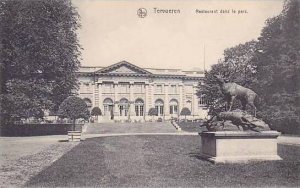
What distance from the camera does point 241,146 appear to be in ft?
38.1

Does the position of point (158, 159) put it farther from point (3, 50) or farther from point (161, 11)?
point (3, 50)

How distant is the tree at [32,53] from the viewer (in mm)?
26594

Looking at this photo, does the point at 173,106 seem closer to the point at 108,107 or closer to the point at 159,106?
the point at 159,106

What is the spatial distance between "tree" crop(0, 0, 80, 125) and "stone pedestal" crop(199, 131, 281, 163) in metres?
18.8

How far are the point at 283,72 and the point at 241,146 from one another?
61.8ft

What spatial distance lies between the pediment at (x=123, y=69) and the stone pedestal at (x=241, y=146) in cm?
4984

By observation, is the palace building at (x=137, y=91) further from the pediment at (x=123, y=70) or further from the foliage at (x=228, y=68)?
the foliage at (x=228, y=68)

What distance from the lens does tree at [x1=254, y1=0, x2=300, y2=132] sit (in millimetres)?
28570

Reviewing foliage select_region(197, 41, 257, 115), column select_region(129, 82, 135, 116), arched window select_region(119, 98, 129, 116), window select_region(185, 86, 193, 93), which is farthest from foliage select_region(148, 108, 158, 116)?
foliage select_region(197, 41, 257, 115)

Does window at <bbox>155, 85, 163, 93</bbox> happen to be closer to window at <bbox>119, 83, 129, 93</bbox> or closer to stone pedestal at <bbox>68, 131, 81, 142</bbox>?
window at <bbox>119, 83, 129, 93</bbox>

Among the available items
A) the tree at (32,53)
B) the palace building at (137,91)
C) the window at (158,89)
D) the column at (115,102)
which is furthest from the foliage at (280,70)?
the window at (158,89)

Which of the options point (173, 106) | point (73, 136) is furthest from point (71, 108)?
point (173, 106)

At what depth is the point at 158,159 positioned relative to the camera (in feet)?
42.0

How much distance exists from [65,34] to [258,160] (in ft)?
73.5
